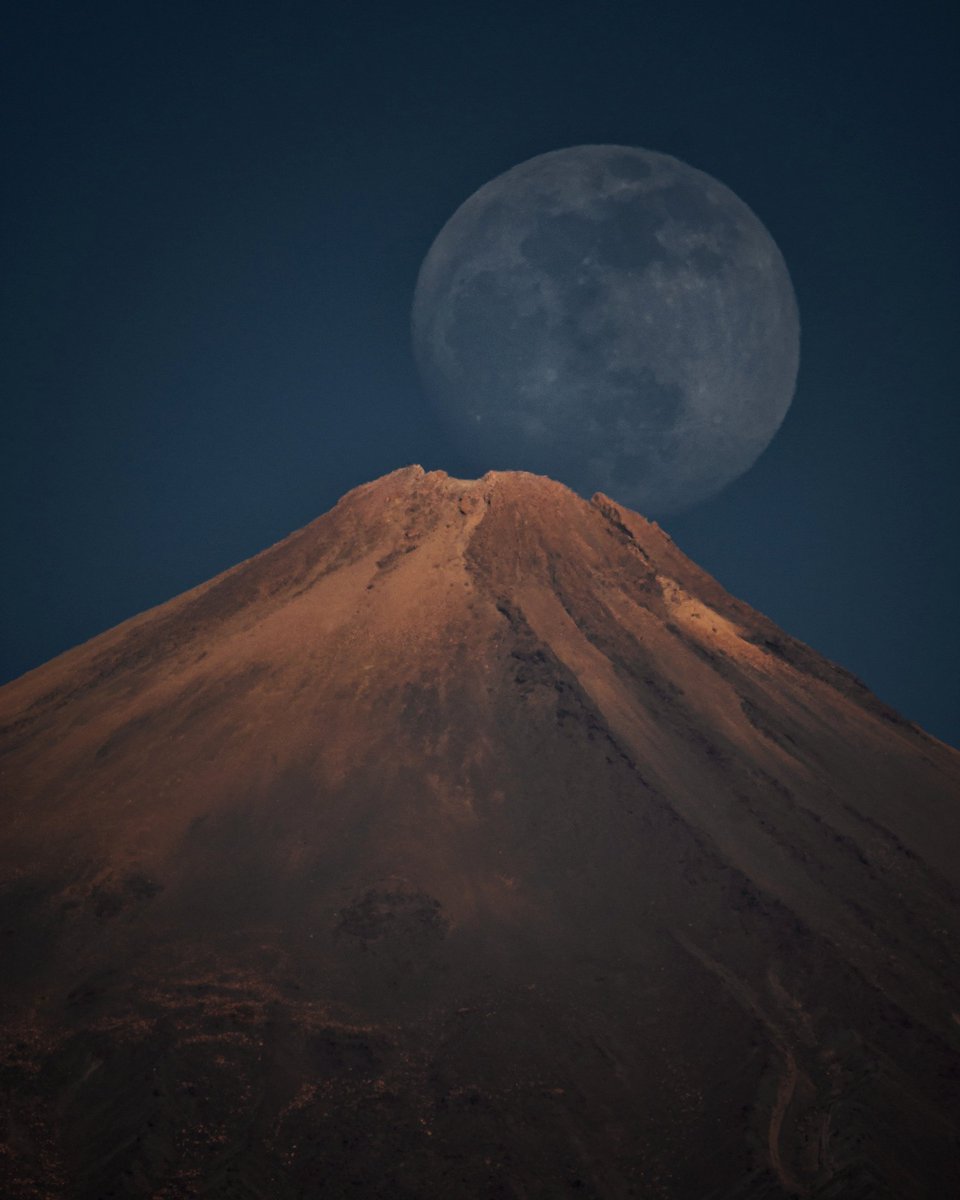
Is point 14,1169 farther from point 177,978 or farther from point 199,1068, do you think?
point 177,978

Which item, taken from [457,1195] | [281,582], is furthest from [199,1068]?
[281,582]

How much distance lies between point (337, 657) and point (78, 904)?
13.6 m

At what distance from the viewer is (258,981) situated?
67.4ft

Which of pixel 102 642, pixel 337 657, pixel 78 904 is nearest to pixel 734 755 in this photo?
pixel 337 657

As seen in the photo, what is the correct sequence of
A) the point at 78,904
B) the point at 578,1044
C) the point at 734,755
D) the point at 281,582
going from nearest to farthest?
the point at 578,1044, the point at 78,904, the point at 734,755, the point at 281,582

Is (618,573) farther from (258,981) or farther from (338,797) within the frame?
(258,981)

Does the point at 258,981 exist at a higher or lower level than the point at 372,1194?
higher

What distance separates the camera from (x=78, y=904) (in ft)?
76.1

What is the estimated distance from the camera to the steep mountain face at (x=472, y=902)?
16672 millimetres

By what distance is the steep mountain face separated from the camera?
1667cm

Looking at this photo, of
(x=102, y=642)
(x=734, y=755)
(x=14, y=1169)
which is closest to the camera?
(x=14, y=1169)

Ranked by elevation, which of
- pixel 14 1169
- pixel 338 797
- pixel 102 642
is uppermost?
pixel 102 642

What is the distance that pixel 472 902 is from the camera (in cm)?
2372

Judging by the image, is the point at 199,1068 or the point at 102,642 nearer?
the point at 199,1068
